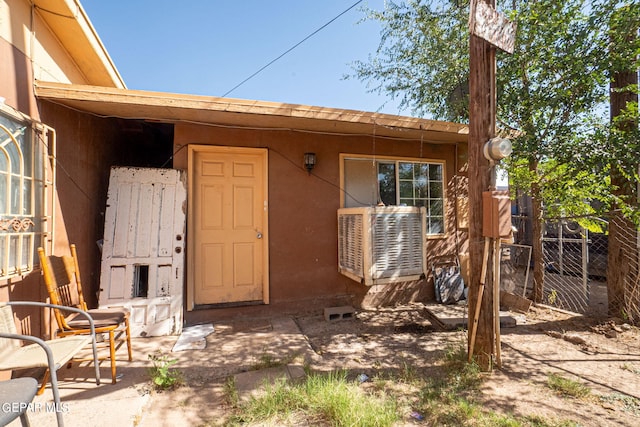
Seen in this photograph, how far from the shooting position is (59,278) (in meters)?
2.62

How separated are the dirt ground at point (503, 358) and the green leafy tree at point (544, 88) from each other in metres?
1.27

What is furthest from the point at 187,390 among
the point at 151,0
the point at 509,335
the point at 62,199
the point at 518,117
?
the point at 151,0

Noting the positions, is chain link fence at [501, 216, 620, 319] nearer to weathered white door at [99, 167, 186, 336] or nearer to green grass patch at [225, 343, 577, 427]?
green grass patch at [225, 343, 577, 427]

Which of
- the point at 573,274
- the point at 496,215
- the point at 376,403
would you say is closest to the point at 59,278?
the point at 376,403

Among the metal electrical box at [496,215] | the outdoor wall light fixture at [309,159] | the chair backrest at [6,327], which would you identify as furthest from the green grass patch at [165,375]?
the metal electrical box at [496,215]

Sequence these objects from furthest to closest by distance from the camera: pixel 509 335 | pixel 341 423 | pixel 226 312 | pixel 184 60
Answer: pixel 184 60
pixel 226 312
pixel 509 335
pixel 341 423

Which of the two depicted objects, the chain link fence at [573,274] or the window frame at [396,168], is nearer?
the chain link fence at [573,274]

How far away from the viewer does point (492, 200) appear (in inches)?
101

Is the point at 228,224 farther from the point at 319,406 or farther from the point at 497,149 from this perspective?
the point at 497,149

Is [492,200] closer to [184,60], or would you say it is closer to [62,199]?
[62,199]

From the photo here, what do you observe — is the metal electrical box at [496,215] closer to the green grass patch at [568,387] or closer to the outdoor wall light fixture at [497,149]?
the outdoor wall light fixture at [497,149]

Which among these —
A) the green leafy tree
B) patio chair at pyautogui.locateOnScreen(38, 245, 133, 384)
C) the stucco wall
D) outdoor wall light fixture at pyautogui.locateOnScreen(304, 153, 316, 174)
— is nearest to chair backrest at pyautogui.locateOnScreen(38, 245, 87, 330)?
patio chair at pyautogui.locateOnScreen(38, 245, 133, 384)

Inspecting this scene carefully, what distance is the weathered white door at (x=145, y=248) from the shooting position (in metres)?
3.40

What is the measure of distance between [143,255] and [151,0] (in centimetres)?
451
